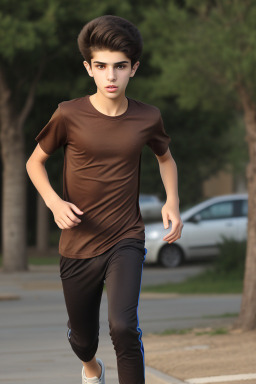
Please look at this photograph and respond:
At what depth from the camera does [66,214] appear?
5043 millimetres

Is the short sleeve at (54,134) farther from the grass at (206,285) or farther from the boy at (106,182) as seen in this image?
the grass at (206,285)

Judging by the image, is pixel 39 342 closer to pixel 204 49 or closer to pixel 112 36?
pixel 112 36

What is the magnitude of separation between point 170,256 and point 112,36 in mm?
17939

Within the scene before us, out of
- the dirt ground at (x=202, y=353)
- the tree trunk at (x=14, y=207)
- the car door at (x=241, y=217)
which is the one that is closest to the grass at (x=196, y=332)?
the dirt ground at (x=202, y=353)

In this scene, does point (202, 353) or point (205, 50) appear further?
point (205, 50)

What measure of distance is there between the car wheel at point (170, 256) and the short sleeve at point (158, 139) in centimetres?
1733

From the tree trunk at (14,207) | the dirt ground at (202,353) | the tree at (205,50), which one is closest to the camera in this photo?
the dirt ground at (202,353)

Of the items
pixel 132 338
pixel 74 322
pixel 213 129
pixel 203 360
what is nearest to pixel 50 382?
pixel 203 360

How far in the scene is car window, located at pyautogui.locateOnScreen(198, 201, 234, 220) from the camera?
23.6 metres

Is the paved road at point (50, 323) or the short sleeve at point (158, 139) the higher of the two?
the short sleeve at point (158, 139)

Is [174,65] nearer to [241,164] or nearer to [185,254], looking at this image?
[185,254]

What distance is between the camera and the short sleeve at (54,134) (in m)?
5.31

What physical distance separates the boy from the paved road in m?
2.08

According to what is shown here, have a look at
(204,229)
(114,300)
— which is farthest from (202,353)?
(204,229)
